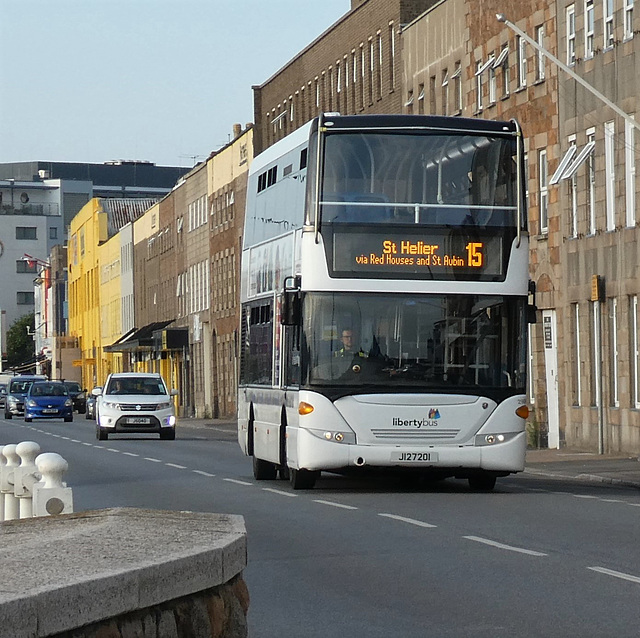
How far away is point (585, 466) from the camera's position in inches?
1256

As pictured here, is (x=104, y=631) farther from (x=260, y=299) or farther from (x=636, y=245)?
(x=636, y=245)

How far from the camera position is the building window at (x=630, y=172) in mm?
37594

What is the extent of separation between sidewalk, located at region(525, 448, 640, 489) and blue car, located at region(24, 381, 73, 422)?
42100 mm

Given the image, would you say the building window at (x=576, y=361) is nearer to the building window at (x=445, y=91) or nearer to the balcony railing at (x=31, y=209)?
the building window at (x=445, y=91)

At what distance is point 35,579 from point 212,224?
8168 centimetres

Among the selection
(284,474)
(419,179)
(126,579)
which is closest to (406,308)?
(419,179)

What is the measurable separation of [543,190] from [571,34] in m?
3.79

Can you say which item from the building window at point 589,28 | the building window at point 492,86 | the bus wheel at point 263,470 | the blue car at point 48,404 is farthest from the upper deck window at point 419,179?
the blue car at point 48,404

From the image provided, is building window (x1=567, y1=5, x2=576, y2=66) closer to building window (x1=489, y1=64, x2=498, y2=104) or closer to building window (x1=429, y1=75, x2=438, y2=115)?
building window (x1=489, y1=64, x2=498, y2=104)

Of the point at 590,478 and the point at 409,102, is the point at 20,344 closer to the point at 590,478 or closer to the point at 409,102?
the point at 409,102

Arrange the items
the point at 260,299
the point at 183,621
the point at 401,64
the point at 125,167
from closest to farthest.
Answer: the point at 183,621
the point at 260,299
the point at 401,64
the point at 125,167

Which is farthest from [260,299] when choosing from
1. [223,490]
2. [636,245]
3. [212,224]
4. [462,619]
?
[212,224]

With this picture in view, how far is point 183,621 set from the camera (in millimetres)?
7371

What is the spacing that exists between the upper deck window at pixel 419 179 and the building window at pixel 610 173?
15.4 meters
